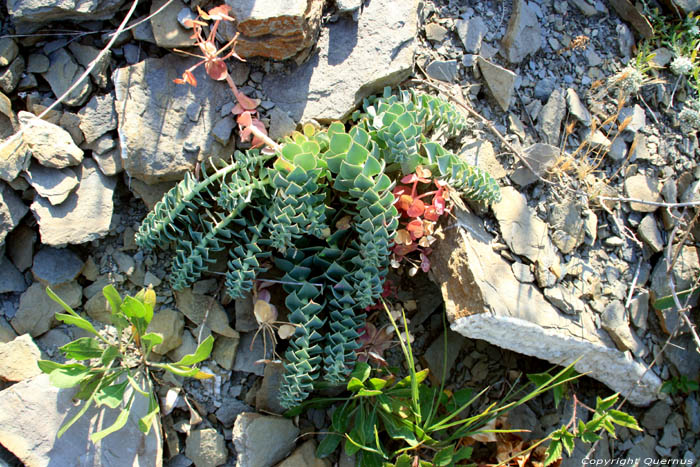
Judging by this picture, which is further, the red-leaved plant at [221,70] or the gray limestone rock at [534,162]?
the gray limestone rock at [534,162]

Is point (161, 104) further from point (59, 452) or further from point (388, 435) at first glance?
point (388, 435)

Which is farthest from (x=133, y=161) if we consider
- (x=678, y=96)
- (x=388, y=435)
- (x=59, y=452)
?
(x=678, y=96)

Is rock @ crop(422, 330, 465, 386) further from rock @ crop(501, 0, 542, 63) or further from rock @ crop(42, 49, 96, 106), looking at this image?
rock @ crop(42, 49, 96, 106)


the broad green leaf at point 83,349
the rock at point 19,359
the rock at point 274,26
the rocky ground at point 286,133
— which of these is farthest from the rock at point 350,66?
the rock at point 19,359

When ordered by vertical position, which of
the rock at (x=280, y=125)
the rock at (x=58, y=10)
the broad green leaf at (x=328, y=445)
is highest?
the rock at (x=58, y=10)

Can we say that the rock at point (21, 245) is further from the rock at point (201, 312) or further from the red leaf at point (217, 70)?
the red leaf at point (217, 70)

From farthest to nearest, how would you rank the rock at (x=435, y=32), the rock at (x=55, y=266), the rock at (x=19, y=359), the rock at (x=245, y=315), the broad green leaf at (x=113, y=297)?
the rock at (x=435, y=32), the rock at (x=245, y=315), the rock at (x=55, y=266), the rock at (x=19, y=359), the broad green leaf at (x=113, y=297)

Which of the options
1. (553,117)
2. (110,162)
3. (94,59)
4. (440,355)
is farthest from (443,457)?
(94,59)

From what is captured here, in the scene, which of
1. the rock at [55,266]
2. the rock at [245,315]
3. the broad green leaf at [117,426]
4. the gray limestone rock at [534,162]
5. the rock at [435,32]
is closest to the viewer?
the broad green leaf at [117,426]
